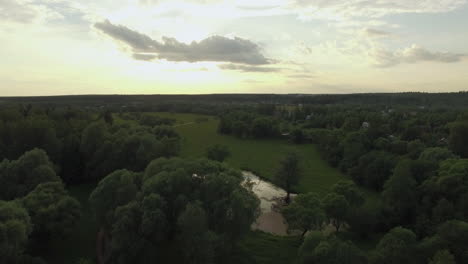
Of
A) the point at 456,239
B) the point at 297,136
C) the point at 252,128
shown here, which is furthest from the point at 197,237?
the point at 252,128

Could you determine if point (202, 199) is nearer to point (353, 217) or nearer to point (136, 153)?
point (353, 217)

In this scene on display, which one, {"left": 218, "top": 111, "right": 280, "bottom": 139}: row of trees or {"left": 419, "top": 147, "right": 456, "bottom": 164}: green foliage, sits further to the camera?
{"left": 218, "top": 111, "right": 280, "bottom": 139}: row of trees

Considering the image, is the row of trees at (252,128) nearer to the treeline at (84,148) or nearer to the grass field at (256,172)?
the grass field at (256,172)

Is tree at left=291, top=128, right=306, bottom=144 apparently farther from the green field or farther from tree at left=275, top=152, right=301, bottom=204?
tree at left=275, top=152, right=301, bottom=204

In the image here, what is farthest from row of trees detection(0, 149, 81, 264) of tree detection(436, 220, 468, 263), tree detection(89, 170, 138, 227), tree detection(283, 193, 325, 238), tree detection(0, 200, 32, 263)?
tree detection(436, 220, 468, 263)

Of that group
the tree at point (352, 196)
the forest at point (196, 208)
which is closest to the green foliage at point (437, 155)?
the forest at point (196, 208)

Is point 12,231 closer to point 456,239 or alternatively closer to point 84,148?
point 84,148
